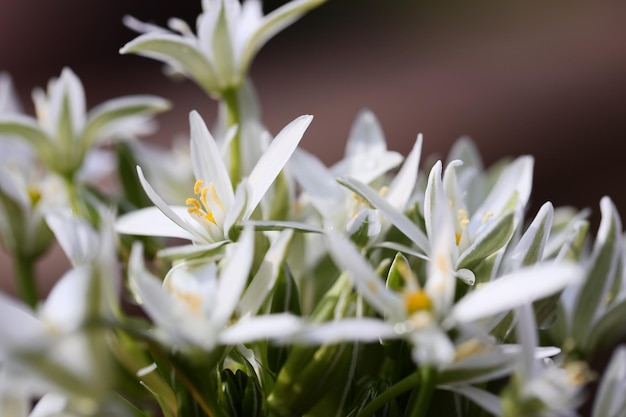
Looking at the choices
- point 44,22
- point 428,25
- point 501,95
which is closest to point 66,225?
point 501,95

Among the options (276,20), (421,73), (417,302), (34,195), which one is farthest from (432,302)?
(421,73)

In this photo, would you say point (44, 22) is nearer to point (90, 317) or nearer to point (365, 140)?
point (365, 140)

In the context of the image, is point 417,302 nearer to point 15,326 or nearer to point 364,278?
point 364,278

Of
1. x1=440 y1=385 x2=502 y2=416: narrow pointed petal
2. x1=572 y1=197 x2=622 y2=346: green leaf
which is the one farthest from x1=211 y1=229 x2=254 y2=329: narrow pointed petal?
x1=572 y1=197 x2=622 y2=346: green leaf

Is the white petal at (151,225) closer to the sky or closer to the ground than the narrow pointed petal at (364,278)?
closer to the ground

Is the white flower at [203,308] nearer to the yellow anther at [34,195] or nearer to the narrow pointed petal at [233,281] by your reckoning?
the narrow pointed petal at [233,281]

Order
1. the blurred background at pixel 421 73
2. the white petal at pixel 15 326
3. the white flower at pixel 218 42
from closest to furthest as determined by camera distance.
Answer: the white petal at pixel 15 326, the white flower at pixel 218 42, the blurred background at pixel 421 73

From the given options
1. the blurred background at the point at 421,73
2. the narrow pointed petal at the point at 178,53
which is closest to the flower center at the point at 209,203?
the narrow pointed petal at the point at 178,53
